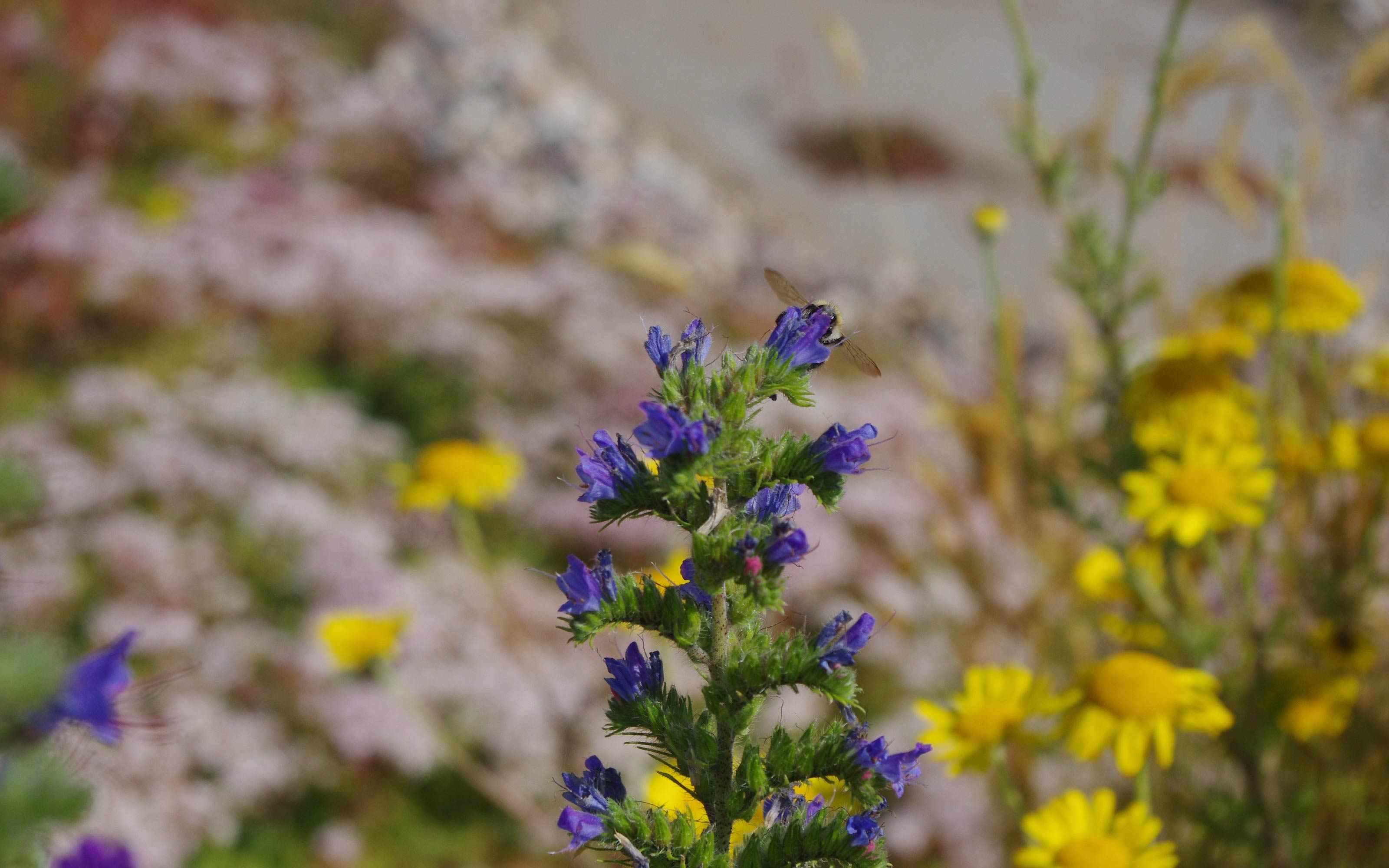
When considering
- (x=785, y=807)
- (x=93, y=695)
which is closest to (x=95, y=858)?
(x=93, y=695)

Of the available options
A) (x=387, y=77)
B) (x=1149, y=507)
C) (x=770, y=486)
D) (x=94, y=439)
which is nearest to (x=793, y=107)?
(x=387, y=77)

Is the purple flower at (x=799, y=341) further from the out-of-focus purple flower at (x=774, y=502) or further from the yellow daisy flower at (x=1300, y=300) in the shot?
the yellow daisy flower at (x=1300, y=300)

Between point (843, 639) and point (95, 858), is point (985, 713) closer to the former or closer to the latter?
point (843, 639)

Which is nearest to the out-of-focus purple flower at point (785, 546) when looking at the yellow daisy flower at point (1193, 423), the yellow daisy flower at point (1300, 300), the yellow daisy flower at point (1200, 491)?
the yellow daisy flower at point (1200, 491)

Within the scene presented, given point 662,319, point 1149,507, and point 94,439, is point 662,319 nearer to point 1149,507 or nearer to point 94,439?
point 94,439

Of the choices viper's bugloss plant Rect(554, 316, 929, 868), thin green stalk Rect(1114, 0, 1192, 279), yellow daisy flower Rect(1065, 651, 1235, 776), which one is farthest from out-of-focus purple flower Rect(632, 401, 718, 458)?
thin green stalk Rect(1114, 0, 1192, 279)

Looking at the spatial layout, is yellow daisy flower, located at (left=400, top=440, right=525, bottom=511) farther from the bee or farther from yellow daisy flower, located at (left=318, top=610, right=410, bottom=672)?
the bee

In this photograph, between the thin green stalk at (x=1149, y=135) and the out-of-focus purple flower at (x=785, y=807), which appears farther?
→ the thin green stalk at (x=1149, y=135)
